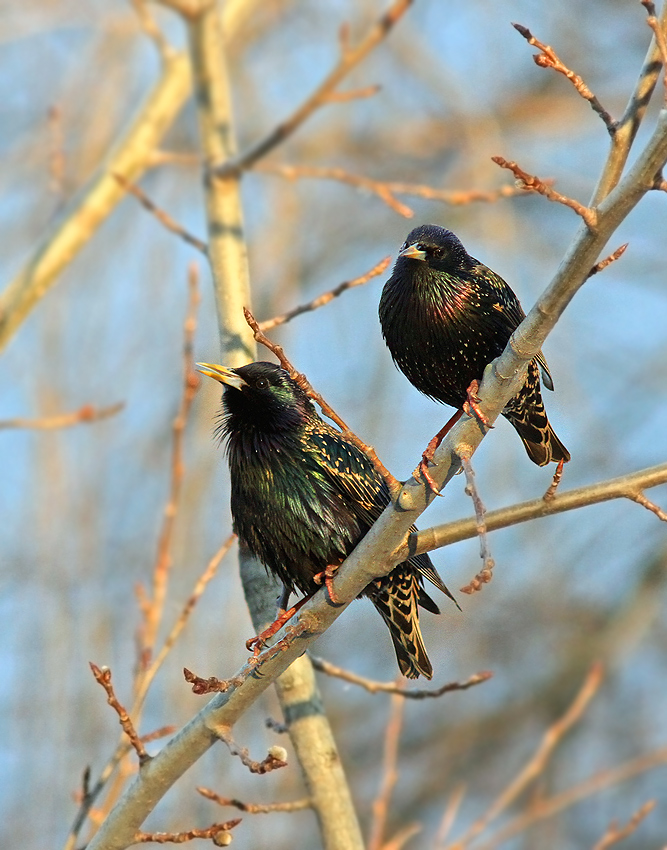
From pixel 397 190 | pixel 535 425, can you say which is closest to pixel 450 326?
pixel 535 425

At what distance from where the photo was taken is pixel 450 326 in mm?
3871

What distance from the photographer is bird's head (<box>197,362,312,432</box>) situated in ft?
12.0

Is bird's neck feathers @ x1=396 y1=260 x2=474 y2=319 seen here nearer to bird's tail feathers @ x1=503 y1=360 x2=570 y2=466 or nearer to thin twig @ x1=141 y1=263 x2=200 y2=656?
bird's tail feathers @ x1=503 y1=360 x2=570 y2=466

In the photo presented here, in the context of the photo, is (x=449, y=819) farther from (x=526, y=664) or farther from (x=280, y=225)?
(x=526, y=664)

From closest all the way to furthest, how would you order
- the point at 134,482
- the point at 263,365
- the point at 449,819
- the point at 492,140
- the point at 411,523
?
the point at 411,523, the point at 449,819, the point at 263,365, the point at 492,140, the point at 134,482

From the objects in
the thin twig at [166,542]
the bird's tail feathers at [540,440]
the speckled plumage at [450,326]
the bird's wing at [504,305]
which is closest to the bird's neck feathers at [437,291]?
the speckled plumage at [450,326]

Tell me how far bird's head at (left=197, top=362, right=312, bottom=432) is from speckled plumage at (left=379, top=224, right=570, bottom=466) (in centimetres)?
47

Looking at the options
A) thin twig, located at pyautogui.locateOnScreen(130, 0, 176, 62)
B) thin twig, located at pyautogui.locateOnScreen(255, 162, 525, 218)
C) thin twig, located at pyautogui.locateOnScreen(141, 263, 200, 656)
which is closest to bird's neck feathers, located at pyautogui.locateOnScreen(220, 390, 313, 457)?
thin twig, located at pyautogui.locateOnScreen(141, 263, 200, 656)

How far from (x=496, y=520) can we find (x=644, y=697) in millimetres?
6291

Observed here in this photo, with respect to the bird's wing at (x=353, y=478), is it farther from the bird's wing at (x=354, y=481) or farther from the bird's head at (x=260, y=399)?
the bird's head at (x=260, y=399)

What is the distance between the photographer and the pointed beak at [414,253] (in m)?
3.91

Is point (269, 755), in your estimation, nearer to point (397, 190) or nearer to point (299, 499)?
point (299, 499)

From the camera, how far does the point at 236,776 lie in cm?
536

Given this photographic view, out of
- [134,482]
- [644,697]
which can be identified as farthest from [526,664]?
[134,482]
